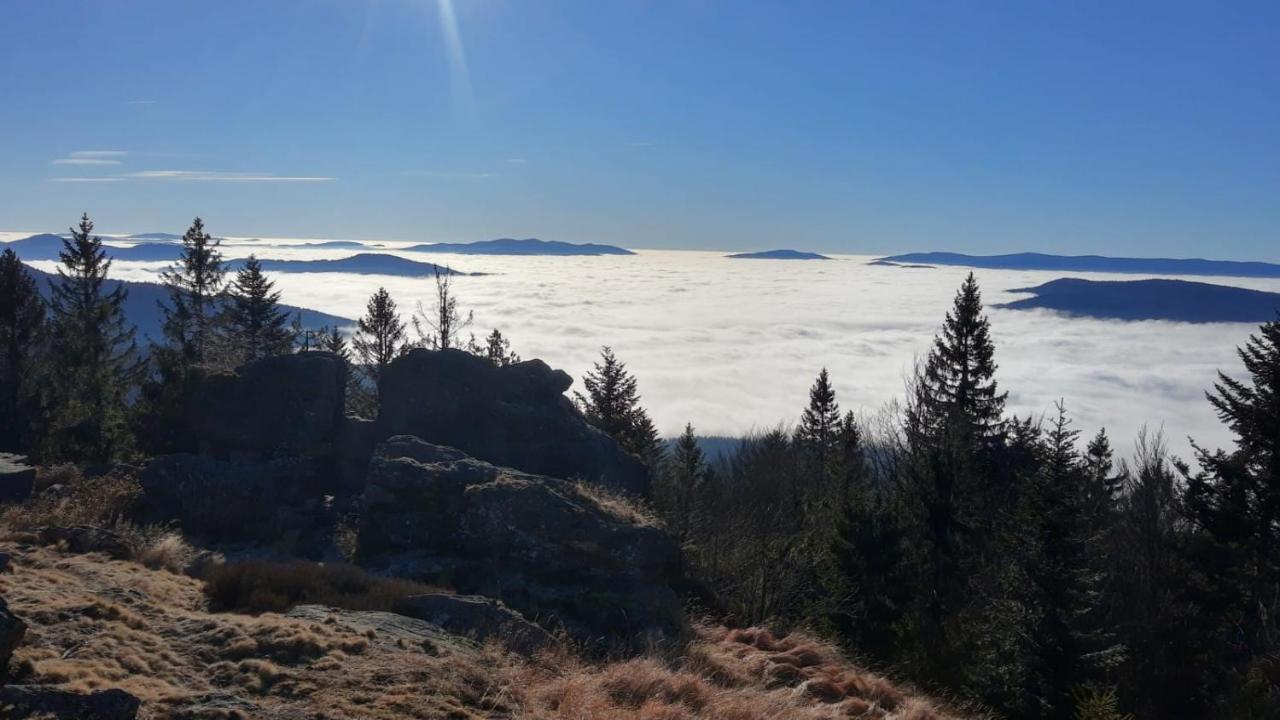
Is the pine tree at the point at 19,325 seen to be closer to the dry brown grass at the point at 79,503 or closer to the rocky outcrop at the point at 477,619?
the dry brown grass at the point at 79,503

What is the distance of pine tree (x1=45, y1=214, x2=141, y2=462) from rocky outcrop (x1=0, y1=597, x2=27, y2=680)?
17469mm

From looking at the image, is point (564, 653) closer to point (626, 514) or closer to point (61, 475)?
point (626, 514)

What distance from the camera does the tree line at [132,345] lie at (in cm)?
2262

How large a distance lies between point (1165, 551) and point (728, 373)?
505ft

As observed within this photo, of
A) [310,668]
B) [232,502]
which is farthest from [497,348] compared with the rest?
[310,668]

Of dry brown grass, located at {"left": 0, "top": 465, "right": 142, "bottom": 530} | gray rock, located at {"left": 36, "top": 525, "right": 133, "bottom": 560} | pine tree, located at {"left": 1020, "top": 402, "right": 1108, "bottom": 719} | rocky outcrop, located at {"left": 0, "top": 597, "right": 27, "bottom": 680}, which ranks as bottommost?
pine tree, located at {"left": 1020, "top": 402, "right": 1108, "bottom": 719}

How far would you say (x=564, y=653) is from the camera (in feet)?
34.4

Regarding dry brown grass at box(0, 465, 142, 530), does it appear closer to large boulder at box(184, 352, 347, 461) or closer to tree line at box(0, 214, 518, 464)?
large boulder at box(184, 352, 347, 461)

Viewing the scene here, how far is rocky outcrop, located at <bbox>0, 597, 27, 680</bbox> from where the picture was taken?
20.8 feet

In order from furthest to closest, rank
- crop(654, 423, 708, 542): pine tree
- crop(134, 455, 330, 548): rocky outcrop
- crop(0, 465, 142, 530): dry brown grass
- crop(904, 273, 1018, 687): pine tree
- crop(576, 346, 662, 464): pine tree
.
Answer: crop(576, 346, 662, 464): pine tree → crop(654, 423, 708, 542): pine tree → crop(904, 273, 1018, 687): pine tree → crop(134, 455, 330, 548): rocky outcrop → crop(0, 465, 142, 530): dry brown grass

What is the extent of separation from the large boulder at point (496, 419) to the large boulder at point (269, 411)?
1550 mm

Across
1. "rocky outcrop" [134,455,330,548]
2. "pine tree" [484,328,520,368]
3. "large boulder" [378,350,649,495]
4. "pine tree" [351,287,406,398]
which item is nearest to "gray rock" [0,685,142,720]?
"rocky outcrop" [134,455,330,548]

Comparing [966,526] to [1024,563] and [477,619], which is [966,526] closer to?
[1024,563]

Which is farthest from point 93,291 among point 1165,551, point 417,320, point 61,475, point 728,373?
point 728,373
